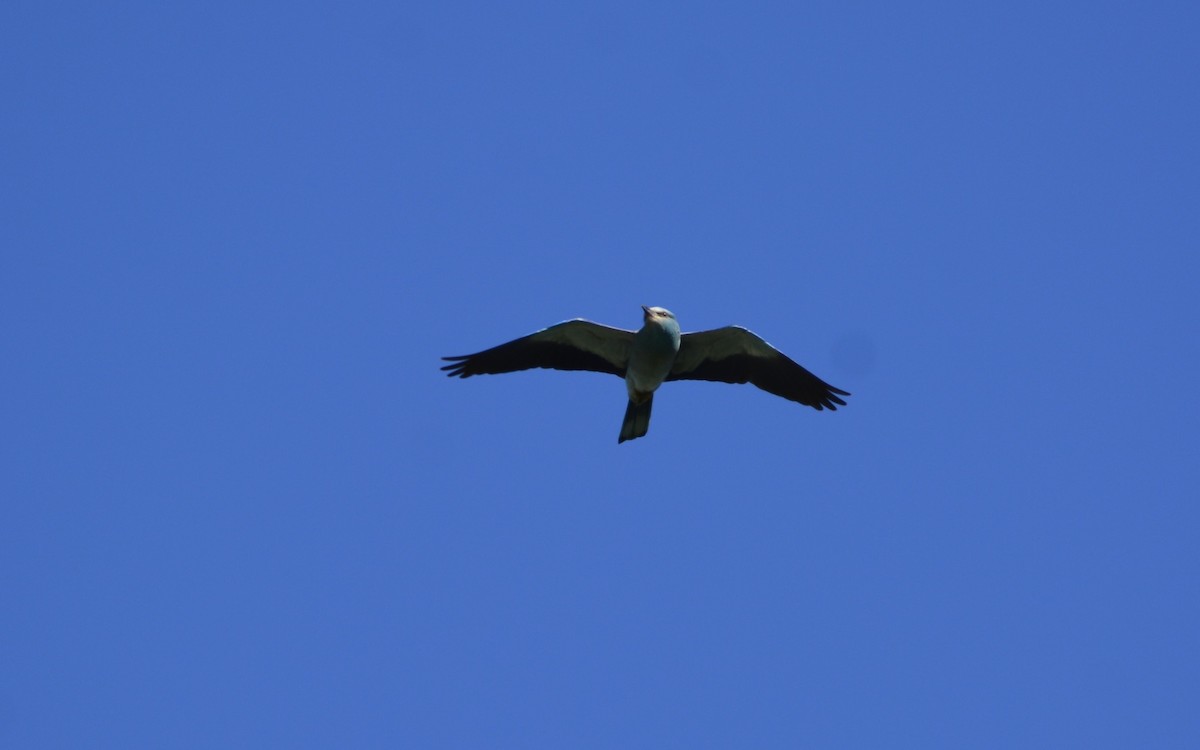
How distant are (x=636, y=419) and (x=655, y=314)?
141cm

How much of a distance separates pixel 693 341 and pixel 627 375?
902 mm

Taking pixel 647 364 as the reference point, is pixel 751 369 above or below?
above

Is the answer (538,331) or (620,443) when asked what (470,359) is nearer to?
(538,331)

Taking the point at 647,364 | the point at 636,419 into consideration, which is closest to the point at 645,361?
the point at 647,364

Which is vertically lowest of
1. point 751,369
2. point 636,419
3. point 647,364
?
point 636,419

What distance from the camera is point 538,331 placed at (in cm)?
1731

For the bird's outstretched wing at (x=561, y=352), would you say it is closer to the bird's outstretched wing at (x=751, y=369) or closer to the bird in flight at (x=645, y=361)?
the bird in flight at (x=645, y=361)

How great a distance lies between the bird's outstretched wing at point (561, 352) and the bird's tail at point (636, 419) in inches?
19.6

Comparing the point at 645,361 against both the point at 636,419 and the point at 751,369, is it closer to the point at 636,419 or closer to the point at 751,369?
the point at 636,419

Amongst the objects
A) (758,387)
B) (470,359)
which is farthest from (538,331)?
(758,387)

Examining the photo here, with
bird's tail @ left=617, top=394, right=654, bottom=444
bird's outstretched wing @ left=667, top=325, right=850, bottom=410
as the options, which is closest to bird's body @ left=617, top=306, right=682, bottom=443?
bird's tail @ left=617, top=394, right=654, bottom=444

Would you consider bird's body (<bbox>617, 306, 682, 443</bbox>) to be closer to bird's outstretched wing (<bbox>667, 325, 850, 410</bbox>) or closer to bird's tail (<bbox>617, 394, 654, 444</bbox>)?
bird's tail (<bbox>617, 394, 654, 444</bbox>)

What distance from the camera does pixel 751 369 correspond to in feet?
58.2

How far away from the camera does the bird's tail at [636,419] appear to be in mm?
17406
